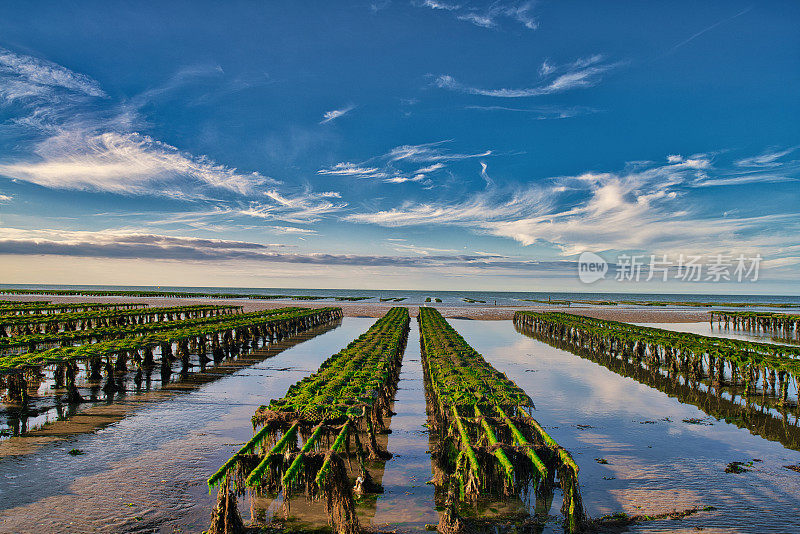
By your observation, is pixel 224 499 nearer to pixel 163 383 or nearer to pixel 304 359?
pixel 163 383

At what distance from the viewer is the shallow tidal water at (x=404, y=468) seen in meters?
7.10

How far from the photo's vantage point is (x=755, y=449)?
10.6m

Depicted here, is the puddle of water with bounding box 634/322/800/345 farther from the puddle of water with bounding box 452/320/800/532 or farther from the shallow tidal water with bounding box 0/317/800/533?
the shallow tidal water with bounding box 0/317/800/533

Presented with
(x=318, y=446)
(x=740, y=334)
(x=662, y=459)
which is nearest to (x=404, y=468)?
(x=318, y=446)

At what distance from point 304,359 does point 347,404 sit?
1483 cm

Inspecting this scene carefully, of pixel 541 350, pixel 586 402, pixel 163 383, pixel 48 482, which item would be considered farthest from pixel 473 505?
pixel 541 350

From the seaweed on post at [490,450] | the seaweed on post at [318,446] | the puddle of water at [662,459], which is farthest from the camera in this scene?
the puddle of water at [662,459]

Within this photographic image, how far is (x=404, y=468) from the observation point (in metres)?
9.20

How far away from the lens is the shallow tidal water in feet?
23.3

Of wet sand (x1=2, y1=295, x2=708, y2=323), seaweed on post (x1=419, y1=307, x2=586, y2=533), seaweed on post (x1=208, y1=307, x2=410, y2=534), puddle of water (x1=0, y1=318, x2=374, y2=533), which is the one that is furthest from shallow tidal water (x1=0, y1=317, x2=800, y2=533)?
wet sand (x1=2, y1=295, x2=708, y2=323)

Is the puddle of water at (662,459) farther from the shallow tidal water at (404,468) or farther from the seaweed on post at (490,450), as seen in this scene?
the seaweed on post at (490,450)

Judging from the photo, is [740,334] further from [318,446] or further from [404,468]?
[318,446]

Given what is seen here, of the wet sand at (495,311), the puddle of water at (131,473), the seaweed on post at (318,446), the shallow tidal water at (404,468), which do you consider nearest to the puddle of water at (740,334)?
the wet sand at (495,311)

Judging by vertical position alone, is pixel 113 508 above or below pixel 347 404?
below
